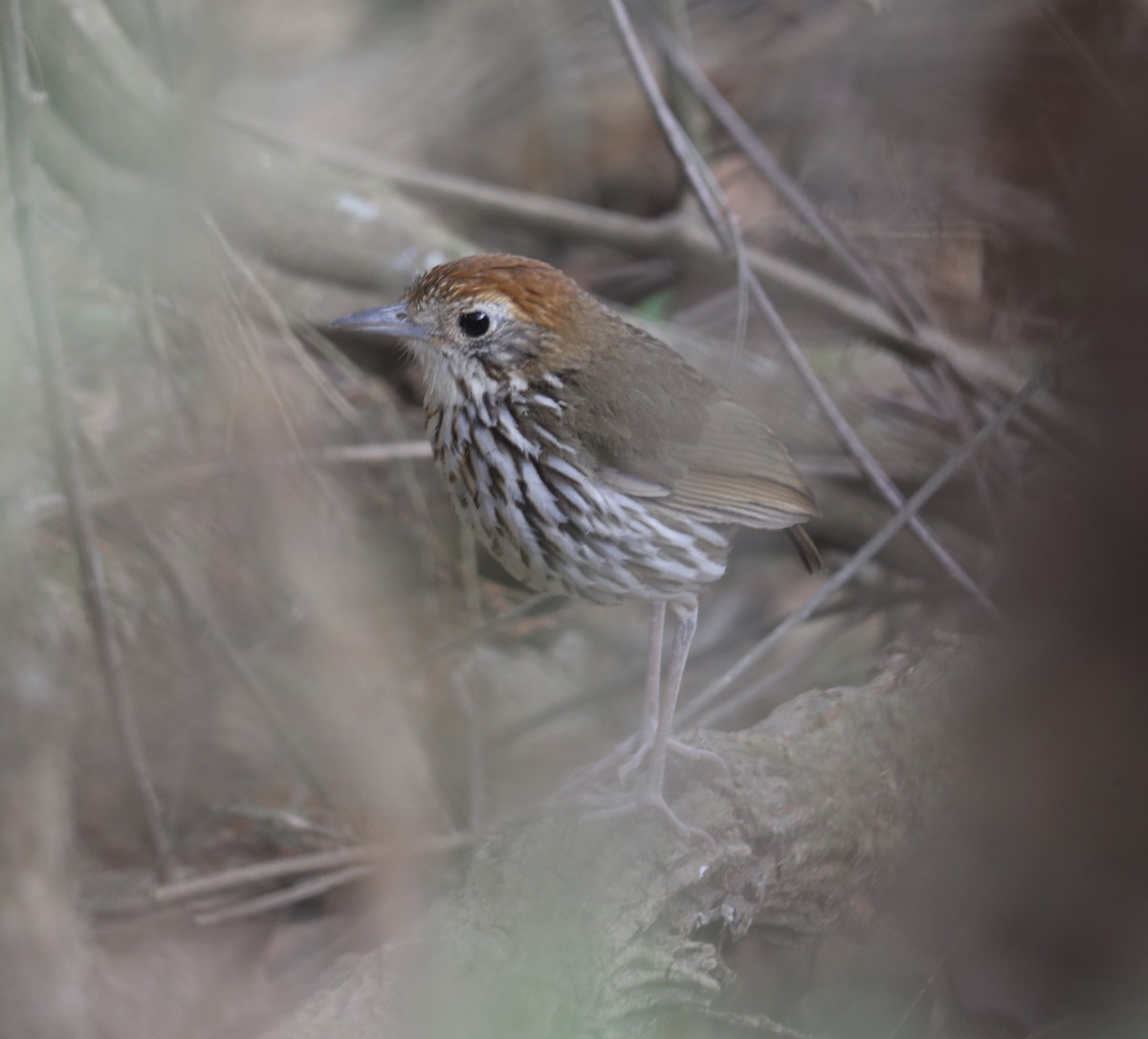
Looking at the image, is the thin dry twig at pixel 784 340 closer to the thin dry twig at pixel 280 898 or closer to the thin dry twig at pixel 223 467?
the thin dry twig at pixel 223 467

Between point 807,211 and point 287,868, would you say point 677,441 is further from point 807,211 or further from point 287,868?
point 287,868

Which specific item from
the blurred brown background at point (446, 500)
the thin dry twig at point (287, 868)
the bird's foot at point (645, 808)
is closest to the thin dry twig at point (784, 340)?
the blurred brown background at point (446, 500)

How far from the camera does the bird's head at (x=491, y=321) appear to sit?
101 inches

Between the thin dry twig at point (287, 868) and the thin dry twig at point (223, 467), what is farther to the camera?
the thin dry twig at point (287, 868)

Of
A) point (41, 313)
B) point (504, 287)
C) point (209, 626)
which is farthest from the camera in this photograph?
point (209, 626)

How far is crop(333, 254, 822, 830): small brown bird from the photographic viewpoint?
257 cm

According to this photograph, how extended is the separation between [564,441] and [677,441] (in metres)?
0.28

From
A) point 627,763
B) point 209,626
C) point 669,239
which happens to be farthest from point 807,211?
point 209,626

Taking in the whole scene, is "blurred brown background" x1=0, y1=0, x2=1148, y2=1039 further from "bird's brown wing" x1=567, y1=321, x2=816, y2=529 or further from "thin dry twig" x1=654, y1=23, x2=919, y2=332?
"bird's brown wing" x1=567, y1=321, x2=816, y2=529

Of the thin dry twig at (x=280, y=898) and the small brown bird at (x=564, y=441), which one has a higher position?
the small brown bird at (x=564, y=441)

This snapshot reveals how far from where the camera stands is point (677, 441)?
270 cm

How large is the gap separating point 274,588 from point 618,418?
1.70 meters

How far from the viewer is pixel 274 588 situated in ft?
12.8

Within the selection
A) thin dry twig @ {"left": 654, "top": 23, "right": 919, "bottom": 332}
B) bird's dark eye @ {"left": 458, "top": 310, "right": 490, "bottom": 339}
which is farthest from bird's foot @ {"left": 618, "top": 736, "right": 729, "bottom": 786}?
thin dry twig @ {"left": 654, "top": 23, "right": 919, "bottom": 332}
